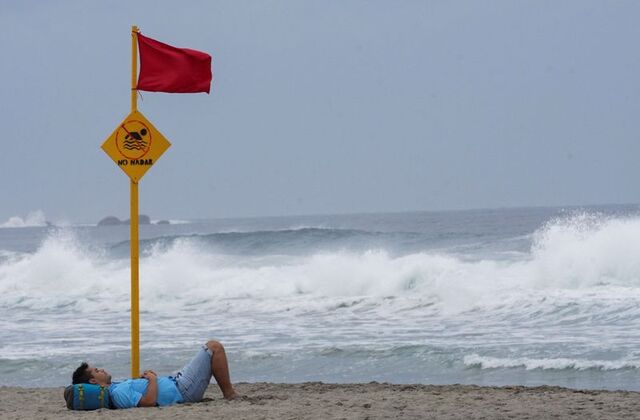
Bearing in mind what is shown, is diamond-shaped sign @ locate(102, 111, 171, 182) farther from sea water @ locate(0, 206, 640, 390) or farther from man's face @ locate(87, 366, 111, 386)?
sea water @ locate(0, 206, 640, 390)

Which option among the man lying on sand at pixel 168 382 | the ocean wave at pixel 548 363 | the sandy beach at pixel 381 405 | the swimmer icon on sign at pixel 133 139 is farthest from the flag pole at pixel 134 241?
the ocean wave at pixel 548 363

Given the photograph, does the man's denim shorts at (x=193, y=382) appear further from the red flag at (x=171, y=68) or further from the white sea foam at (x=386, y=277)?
the white sea foam at (x=386, y=277)

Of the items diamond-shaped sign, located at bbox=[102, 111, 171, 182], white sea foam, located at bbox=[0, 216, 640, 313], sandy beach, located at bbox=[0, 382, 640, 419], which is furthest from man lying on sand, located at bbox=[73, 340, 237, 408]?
white sea foam, located at bbox=[0, 216, 640, 313]

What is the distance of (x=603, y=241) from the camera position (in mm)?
24609

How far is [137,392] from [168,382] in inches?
12.2

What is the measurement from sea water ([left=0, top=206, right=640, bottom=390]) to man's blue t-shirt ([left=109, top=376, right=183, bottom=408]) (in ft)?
9.79

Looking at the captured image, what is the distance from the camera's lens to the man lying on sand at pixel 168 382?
9.90m

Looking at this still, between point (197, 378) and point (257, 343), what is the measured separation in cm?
605

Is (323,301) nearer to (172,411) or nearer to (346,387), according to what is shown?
(346,387)

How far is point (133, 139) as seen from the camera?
10555 mm

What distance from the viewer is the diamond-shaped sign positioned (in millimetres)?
10508

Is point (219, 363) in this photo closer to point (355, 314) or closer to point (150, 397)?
point (150, 397)

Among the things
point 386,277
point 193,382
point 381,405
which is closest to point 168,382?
point 193,382

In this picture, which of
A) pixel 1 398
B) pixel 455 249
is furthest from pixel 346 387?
pixel 455 249
